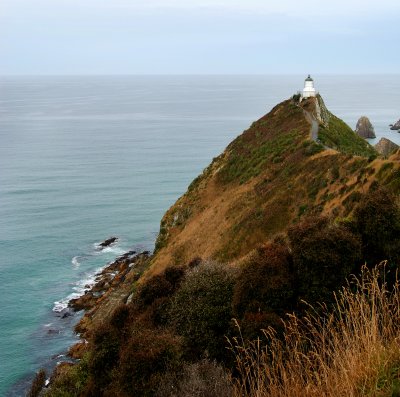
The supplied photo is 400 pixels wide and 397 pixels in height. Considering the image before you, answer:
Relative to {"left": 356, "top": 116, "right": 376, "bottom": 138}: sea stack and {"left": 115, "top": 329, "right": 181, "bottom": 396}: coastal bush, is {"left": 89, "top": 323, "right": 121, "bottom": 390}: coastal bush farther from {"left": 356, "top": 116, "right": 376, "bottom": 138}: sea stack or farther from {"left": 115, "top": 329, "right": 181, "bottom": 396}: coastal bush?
{"left": 356, "top": 116, "right": 376, "bottom": 138}: sea stack

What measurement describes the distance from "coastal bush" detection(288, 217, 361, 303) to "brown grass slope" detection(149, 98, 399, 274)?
12149mm

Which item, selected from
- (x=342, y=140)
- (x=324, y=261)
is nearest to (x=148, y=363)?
(x=324, y=261)

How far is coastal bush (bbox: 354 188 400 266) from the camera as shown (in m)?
17.3

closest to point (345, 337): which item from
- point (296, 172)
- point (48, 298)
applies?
point (296, 172)

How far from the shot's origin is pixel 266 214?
39.7m

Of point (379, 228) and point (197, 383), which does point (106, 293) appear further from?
point (197, 383)

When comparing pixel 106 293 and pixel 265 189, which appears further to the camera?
pixel 106 293

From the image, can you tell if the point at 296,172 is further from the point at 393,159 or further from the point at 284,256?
the point at 284,256

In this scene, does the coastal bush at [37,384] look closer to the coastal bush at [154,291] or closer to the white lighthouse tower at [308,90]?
the coastal bush at [154,291]

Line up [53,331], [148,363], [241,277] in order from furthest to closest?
[53,331], [241,277], [148,363]

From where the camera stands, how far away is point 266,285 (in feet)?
55.8

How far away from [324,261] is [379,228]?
2728 millimetres

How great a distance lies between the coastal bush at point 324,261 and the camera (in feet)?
53.8

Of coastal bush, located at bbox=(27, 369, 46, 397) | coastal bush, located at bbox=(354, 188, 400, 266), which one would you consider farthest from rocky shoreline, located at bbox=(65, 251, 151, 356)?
coastal bush, located at bbox=(354, 188, 400, 266)
